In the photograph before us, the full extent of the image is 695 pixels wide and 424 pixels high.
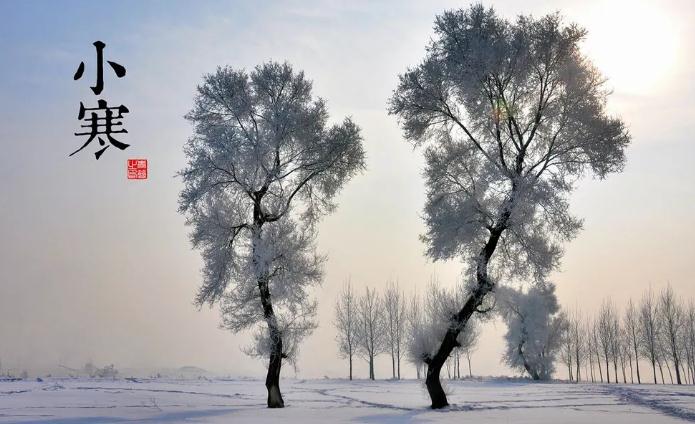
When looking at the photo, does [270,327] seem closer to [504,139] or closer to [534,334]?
[504,139]

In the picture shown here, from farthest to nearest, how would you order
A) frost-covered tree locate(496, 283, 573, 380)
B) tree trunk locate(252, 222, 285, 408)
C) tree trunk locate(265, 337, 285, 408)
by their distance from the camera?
frost-covered tree locate(496, 283, 573, 380) → tree trunk locate(265, 337, 285, 408) → tree trunk locate(252, 222, 285, 408)

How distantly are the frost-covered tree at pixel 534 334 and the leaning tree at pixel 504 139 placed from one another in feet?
145

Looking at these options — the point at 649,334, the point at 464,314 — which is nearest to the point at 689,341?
the point at 649,334

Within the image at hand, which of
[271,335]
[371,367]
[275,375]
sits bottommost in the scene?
[371,367]

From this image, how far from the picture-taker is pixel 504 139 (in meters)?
24.8

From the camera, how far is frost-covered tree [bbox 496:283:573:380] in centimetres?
6725

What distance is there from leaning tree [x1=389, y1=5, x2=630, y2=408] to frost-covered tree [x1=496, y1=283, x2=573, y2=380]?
44.1 m

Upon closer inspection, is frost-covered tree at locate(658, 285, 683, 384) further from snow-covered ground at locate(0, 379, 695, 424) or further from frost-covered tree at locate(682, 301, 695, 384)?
snow-covered ground at locate(0, 379, 695, 424)

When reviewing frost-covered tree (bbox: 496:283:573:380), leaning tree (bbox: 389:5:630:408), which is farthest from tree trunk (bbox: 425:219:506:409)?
frost-covered tree (bbox: 496:283:573:380)

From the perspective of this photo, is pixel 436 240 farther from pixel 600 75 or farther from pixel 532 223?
pixel 600 75

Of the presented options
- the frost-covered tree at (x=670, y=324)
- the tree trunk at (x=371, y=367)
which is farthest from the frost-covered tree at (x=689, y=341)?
the tree trunk at (x=371, y=367)

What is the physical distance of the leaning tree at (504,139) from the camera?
24141mm

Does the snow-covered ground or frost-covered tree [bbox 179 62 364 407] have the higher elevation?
frost-covered tree [bbox 179 62 364 407]

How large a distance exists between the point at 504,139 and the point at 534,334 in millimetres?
47716
